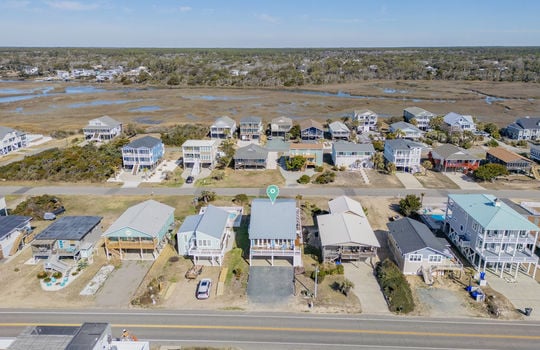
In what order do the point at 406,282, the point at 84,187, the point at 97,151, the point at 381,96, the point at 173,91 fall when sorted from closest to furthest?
the point at 406,282
the point at 84,187
the point at 97,151
the point at 381,96
the point at 173,91

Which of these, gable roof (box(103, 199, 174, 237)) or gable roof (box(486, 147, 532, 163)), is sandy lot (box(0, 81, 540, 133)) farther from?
gable roof (box(103, 199, 174, 237))

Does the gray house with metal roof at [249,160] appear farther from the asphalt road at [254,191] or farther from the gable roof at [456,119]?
the gable roof at [456,119]

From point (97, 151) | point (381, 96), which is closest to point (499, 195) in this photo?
point (97, 151)

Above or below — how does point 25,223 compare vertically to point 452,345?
above

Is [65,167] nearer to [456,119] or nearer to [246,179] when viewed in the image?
[246,179]

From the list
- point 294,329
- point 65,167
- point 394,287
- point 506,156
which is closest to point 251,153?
point 65,167

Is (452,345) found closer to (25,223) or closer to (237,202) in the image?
(237,202)

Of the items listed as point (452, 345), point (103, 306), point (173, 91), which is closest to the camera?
point (452, 345)

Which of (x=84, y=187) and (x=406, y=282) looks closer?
(x=406, y=282)
